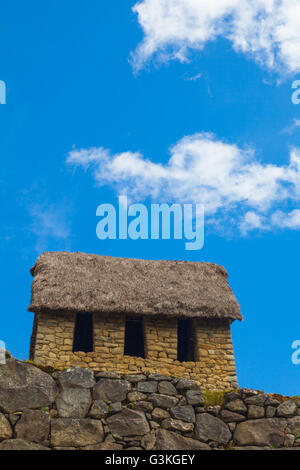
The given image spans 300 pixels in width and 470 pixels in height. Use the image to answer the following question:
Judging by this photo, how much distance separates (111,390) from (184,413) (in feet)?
4.21

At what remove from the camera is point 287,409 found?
9141 millimetres

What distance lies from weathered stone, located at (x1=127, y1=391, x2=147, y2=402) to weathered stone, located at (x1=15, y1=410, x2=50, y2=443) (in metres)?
1.36

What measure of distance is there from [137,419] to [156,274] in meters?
10.1

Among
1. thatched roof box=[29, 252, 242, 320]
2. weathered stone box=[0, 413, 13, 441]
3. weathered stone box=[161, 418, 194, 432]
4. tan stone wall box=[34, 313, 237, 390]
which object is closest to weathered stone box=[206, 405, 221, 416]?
weathered stone box=[161, 418, 194, 432]

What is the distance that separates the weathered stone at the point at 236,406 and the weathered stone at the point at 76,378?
236 centimetres

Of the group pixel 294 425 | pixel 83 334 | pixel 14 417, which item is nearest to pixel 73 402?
pixel 14 417

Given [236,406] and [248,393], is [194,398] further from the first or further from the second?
[248,393]

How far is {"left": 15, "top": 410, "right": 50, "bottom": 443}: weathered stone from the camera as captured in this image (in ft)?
26.8

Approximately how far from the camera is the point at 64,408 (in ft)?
27.9

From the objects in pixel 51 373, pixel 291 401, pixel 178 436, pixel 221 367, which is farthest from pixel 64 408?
pixel 221 367

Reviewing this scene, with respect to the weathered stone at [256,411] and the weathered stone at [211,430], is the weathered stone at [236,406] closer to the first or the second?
the weathered stone at [256,411]

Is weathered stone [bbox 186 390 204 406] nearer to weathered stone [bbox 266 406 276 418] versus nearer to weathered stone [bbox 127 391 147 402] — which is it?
weathered stone [bbox 127 391 147 402]

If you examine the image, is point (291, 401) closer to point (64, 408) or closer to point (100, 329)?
point (64, 408)

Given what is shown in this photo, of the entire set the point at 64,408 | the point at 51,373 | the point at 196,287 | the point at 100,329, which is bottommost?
the point at 64,408
